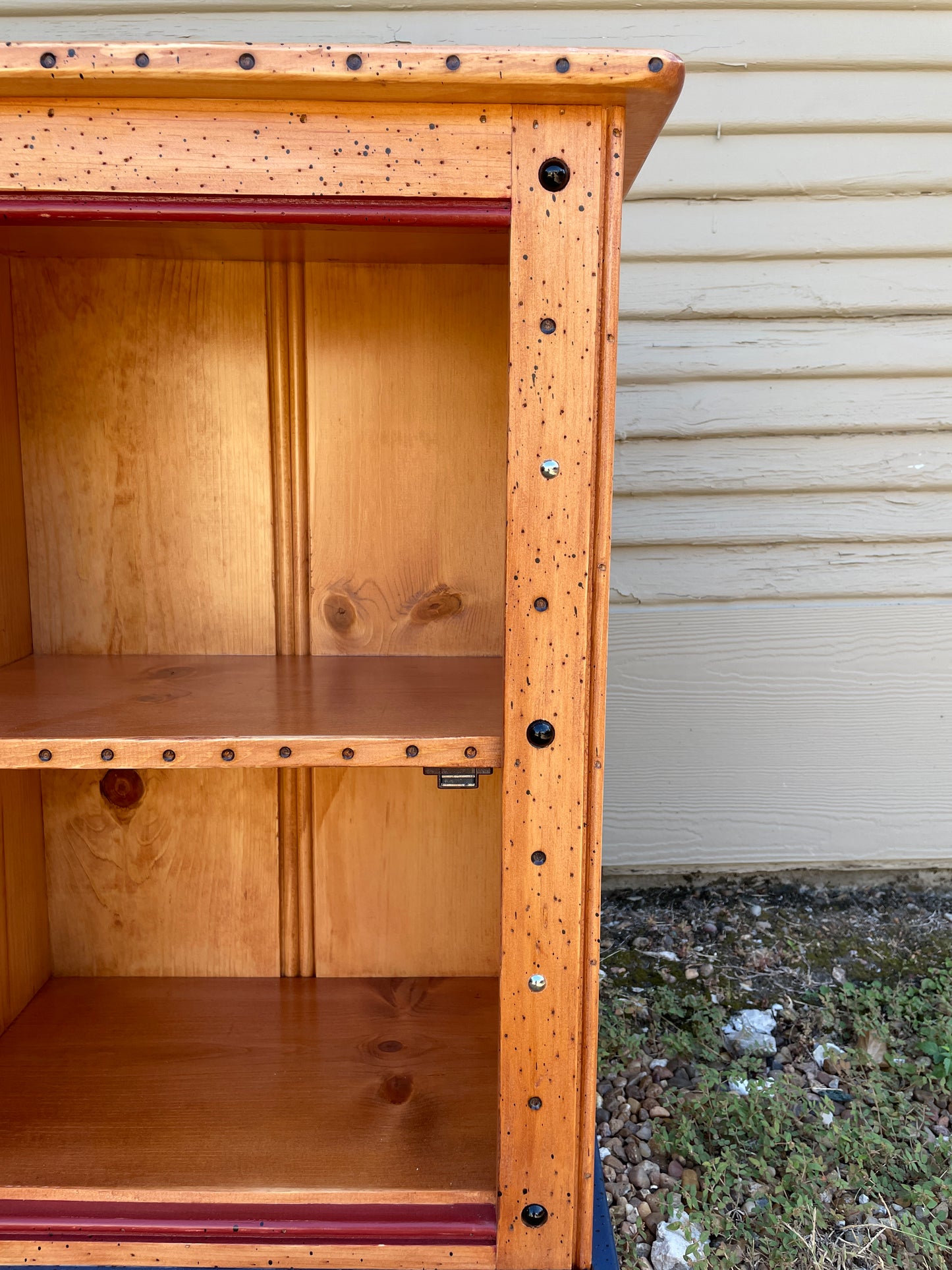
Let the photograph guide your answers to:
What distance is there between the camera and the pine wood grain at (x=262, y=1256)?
94 centimetres

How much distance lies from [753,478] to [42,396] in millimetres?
1389

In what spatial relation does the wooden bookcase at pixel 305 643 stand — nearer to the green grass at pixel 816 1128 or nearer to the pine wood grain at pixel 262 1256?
the pine wood grain at pixel 262 1256

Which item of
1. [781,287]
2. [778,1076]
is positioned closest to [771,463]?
[781,287]

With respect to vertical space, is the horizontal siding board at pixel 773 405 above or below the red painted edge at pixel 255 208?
below

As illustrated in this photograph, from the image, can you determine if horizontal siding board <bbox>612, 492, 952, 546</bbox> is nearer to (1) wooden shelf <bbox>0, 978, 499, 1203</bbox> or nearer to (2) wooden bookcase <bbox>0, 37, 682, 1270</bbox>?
(2) wooden bookcase <bbox>0, 37, 682, 1270</bbox>

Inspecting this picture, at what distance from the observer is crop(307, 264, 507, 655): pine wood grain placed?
1276 mm

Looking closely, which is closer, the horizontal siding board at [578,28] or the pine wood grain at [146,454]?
the pine wood grain at [146,454]

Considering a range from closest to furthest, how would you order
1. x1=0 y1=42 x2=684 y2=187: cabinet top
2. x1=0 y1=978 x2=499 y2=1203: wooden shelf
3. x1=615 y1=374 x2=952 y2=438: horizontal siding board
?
1. x1=0 y1=42 x2=684 y2=187: cabinet top
2. x1=0 y1=978 x2=499 y2=1203: wooden shelf
3. x1=615 y1=374 x2=952 y2=438: horizontal siding board

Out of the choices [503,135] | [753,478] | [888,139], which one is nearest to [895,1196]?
[753,478]

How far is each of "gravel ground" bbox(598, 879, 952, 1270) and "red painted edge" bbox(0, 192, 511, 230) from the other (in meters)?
1.39

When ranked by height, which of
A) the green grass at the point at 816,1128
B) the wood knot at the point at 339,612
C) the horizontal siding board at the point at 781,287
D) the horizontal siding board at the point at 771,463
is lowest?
the green grass at the point at 816,1128

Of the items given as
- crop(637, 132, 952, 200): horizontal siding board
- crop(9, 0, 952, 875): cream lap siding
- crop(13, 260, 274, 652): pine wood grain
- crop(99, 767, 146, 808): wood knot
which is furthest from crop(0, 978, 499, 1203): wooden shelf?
crop(637, 132, 952, 200): horizontal siding board

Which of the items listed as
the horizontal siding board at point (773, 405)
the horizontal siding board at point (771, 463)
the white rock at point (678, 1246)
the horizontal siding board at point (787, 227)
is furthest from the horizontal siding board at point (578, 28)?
the white rock at point (678, 1246)

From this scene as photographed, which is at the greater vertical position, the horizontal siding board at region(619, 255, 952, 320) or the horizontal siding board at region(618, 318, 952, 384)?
the horizontal siding board at region(619, 255, 952, 320)
